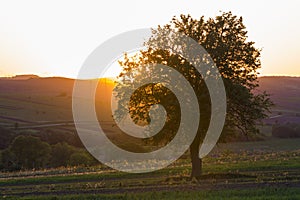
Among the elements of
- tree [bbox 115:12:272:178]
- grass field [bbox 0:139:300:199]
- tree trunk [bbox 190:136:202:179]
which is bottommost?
grass field [bbox 0:139:300:199]

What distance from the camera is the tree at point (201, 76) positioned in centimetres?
3059

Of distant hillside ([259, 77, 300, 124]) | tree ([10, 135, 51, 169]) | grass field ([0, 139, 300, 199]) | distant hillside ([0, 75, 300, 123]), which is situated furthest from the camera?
distant hillside ([0, 75, 300, 123])

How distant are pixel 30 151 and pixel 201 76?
44605mm

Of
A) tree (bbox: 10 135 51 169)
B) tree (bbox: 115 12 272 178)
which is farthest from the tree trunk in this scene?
tree (bbox: 10 135 51 169)

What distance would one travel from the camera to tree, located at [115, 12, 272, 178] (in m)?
30.6

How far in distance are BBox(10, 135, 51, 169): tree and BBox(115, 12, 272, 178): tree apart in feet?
131

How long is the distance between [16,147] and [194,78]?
44.6 m

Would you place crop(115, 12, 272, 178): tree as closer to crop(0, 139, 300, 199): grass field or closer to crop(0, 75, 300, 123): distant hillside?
crop(0, 139, 300, 199): grass field

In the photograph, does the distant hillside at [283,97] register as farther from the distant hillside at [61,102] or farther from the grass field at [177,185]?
the grass field at [177,185]

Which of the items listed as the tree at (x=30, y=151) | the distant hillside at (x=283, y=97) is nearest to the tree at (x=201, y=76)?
the tree at (x=30, y=151)

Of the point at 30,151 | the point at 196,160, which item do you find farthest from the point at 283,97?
the point at 196,160

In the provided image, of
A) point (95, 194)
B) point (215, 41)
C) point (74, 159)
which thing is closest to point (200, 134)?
point (215, 41)

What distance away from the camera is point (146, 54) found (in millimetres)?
32219

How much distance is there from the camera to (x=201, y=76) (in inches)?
1208
